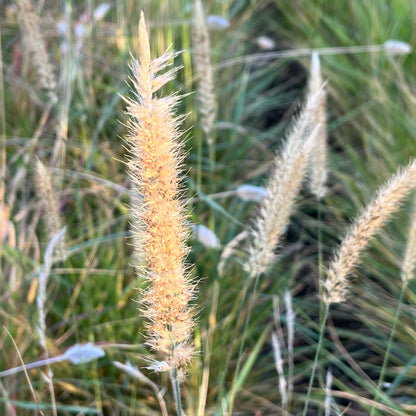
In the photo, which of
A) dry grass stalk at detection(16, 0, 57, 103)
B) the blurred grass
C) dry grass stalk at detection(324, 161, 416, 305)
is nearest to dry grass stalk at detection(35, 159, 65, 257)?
the blurred grass

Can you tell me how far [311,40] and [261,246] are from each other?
6.18 ft

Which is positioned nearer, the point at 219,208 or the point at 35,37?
the point at 219,208

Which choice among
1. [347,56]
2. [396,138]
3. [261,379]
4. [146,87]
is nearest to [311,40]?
[347,56]

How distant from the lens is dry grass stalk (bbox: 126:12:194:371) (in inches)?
27.3

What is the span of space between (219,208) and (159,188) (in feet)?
2.73

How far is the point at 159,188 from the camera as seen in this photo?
0.72m

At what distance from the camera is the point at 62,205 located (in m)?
2.11

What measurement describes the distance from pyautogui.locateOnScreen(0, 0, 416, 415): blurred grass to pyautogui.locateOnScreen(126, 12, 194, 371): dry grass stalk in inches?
20.6

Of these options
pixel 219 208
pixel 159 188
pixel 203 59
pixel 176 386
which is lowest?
pixel 176 386

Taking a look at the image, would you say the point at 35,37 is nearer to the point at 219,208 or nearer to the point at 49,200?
the point at 49,200

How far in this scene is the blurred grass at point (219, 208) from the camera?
168cm

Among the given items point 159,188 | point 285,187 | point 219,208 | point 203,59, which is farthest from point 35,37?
point 159,188

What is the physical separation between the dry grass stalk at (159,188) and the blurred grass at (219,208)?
523 millimetres

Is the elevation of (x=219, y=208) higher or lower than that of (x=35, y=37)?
lower
